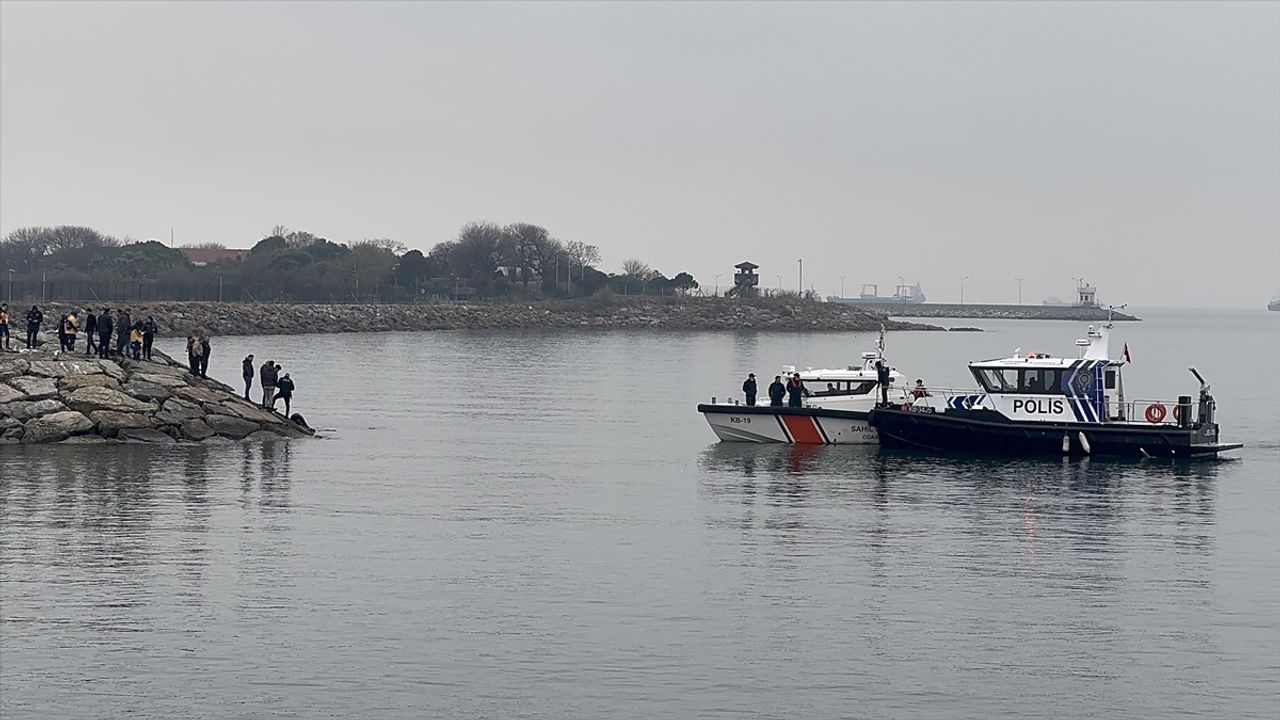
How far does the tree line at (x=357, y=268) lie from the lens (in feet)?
534

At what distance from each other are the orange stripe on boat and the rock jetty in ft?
232

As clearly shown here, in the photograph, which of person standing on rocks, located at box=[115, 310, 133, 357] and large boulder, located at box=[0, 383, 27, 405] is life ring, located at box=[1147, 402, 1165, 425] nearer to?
person standing on rocks, located at box=[115, 310, 133, 357]

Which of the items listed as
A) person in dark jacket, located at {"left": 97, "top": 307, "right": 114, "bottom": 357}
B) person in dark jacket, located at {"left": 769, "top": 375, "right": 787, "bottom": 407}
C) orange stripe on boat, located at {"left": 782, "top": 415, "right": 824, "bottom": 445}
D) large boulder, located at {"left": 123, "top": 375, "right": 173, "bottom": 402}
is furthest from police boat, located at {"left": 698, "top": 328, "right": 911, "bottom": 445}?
person in dark jacket, located at {"left": 97, "top": 307, "right": 114, "bottom": 357}

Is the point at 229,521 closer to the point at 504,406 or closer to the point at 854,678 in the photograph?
the point at 854,678

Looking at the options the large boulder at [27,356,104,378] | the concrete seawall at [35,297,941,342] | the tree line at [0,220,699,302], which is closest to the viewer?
the large boulder at [27,356,104,378]

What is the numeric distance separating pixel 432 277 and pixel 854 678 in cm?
16631

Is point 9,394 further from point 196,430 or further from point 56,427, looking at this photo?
point 196,430

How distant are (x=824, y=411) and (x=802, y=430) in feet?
2.77

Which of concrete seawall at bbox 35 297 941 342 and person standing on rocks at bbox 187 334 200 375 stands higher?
concrete seawall at bbox 35 297 941 342

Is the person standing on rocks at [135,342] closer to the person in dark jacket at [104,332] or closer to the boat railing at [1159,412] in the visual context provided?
the person in dark jacket at [104,332]

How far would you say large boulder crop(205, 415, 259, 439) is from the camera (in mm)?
43625

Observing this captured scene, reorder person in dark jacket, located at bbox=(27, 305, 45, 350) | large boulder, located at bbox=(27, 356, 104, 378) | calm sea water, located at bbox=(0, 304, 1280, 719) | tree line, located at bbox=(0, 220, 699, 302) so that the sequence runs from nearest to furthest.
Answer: calm sea water, located at bbox=(0, 304, 1280, 719) < large boulder, located at bbox=(27, 356, 104, 378) < person in dark jacket, located at bbox=(27, 305, 45, 350) < tree line, located at bbox=(0, 220, 699, 302)

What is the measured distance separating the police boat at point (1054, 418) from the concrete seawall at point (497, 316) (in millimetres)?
69355

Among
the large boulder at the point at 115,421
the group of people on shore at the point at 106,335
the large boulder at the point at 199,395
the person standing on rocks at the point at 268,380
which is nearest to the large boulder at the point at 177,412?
the large boulder at the point at 199,395
